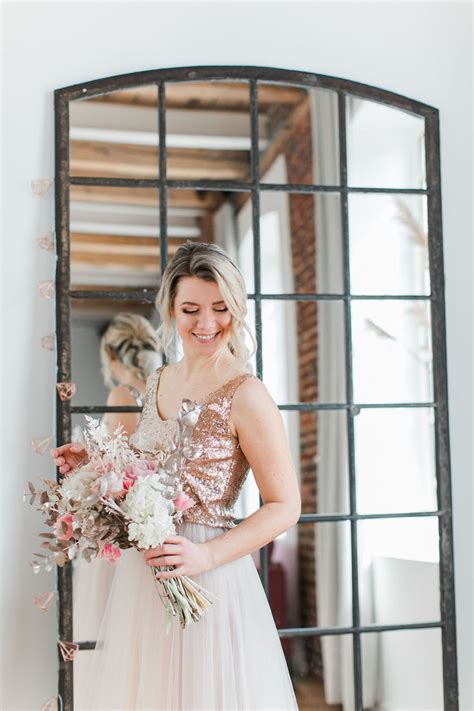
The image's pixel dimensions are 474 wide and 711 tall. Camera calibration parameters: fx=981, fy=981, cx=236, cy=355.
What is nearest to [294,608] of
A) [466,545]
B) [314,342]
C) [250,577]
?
[314,342]

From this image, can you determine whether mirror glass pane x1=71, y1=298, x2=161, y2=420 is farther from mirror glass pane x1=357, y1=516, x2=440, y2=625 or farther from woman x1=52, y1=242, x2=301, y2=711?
mirror glass pane x1=357, y1=516, x2=440, y2=625

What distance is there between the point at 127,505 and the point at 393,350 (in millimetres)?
2208

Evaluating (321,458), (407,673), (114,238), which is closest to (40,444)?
(114,238)

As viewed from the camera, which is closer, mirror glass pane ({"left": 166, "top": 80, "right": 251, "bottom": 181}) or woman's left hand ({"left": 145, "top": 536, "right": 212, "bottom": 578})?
woman's left hand ({"left": 145, "top": 536, "right": 212, "bottom": 578})

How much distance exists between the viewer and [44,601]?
9.62 ft

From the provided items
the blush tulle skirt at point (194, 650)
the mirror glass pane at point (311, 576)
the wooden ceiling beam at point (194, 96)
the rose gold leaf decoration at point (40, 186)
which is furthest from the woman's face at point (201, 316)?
the mirror glass pane at point (311, 576)

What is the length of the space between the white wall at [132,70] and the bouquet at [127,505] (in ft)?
2.35

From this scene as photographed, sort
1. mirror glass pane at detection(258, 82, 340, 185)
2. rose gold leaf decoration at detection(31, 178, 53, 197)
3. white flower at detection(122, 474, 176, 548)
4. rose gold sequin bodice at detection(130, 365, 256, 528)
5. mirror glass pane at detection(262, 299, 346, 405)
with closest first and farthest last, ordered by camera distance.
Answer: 1. white flower at detection(122, 474, 176, 548)
2. rose gold sequin bodice at detection(130, 365, 256, 528)
3. rose gold leaf decoration at detection(31, 178, 53, 197)
4. mirror glass pane at detection(258, 82, 340, 185)
5. mirror glass pane at detection(262, 299, 346, 405)

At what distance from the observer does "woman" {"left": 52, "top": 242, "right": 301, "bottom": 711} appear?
2.31m

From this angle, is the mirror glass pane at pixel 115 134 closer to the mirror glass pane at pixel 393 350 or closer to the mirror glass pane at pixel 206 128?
the mirror glass pane at pixel 206 128

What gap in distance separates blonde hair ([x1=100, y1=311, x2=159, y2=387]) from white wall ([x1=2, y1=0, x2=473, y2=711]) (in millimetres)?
203

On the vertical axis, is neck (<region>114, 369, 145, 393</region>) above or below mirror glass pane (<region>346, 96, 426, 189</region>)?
below

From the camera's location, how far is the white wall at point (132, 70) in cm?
294

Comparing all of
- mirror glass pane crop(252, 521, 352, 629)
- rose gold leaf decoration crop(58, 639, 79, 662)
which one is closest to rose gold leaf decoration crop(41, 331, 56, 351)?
rose gold leaf decoration crop(58, 639, 79, 662)
